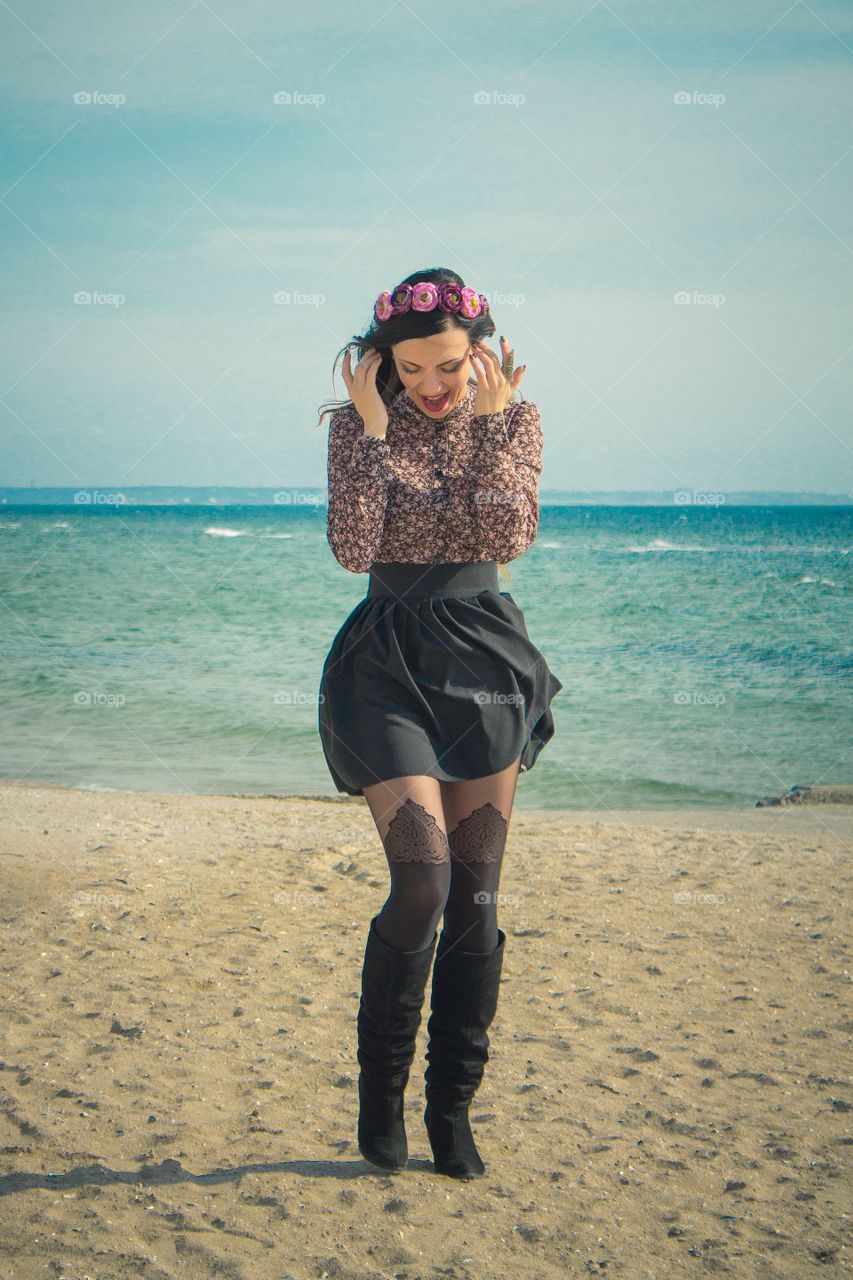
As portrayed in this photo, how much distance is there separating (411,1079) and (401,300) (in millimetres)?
2314

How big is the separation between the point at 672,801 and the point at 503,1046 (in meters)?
5.78

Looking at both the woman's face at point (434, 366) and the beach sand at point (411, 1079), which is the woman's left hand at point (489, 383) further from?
the beach sand at point (411, 1079)

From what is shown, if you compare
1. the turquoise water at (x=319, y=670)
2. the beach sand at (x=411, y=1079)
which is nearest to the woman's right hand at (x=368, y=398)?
the beach sand at (x=411, y=1079)

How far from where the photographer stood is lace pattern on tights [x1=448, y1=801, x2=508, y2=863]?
8.46 ft

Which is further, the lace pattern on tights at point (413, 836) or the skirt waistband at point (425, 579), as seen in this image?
the skirt waistband at point (425, 579)

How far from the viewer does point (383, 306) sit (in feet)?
8.79

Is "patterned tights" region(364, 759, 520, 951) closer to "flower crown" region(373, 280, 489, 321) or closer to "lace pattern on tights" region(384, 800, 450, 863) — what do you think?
"lace pattern on tights" region(384, 800, 450, 863)

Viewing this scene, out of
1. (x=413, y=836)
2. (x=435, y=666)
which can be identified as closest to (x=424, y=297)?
(x=435, y=666)

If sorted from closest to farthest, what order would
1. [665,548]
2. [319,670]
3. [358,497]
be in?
[358,497], [319,670], [665,548]

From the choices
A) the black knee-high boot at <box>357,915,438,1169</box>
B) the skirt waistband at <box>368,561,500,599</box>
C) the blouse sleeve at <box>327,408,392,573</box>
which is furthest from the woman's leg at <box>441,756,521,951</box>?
the blouse sleeve at <box>327,408,392,573</box>

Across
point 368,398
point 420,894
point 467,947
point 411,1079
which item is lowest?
point 411,1079

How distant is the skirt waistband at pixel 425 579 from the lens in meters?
2.63

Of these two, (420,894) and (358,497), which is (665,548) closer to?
(358,497)

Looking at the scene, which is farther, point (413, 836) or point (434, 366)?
point (434, 366)
